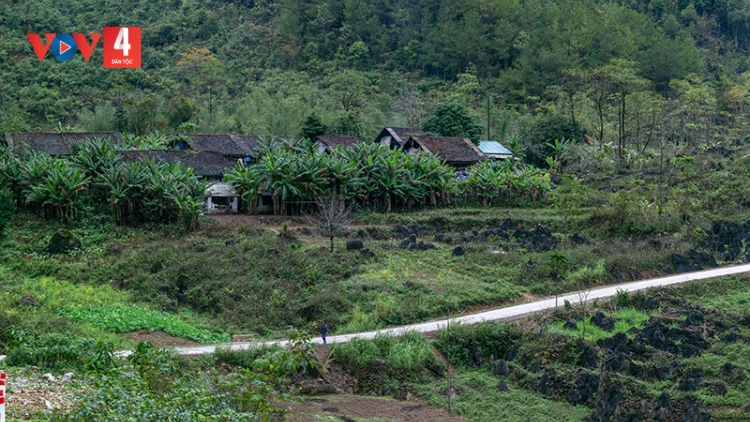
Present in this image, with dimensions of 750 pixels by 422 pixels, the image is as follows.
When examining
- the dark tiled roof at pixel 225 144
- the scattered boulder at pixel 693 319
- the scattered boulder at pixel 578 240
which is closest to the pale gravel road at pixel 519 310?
the scattered boulder at pixel 693 319

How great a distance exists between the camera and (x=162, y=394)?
527 inches

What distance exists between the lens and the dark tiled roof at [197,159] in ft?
122

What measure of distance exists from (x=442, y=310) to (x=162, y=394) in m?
11.7

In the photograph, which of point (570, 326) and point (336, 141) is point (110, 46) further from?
point (570, 326)

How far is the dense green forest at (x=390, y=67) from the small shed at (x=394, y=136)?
3105 millimetres

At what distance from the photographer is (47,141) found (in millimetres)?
40688

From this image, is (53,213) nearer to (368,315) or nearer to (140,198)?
(140,198)

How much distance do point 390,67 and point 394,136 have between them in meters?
34.7

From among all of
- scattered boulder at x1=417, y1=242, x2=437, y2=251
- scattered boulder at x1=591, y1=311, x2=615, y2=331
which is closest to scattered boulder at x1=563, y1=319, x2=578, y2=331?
scattered boulder at x1=591, y1=311, x2=615, y2=331

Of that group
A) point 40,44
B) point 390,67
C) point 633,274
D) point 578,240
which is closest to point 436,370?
point 633,274

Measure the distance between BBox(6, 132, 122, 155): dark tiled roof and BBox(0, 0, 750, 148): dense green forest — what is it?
24.1 feet

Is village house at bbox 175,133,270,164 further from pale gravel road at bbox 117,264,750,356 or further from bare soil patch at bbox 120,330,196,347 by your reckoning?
bare soil patch at bbox 120,330,196,347

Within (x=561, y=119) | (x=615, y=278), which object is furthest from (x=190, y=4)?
(x=615, y=278)

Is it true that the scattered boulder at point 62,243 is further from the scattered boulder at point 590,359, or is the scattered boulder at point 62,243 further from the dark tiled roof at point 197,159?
the scattered boulder at point 590,359
